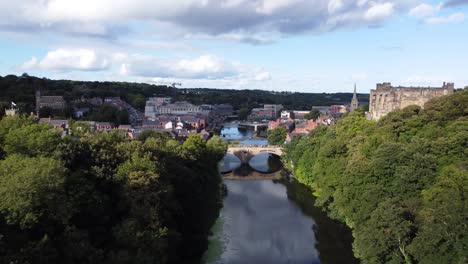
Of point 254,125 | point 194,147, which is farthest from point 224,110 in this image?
point 194,147

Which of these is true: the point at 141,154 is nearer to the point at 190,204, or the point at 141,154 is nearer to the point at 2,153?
the point at 190,204

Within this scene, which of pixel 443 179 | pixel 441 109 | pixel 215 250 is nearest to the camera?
pixel 443 179

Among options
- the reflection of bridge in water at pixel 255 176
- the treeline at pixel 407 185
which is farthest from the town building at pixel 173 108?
the treeline at pixel 407 185

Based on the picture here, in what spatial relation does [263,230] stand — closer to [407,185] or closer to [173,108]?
[407,185]

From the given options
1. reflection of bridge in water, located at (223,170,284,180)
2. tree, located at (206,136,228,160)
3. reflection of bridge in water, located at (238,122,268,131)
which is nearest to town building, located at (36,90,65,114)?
tree, located at (206,136,228,160)

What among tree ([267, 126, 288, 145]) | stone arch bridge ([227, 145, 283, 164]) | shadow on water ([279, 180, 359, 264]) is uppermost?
tree ([267, 126, 288, 145])

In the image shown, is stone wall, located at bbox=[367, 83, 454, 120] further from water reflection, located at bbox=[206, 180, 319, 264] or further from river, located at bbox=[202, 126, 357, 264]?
water reflection, located at bbox=[206, 180, 319, 264]

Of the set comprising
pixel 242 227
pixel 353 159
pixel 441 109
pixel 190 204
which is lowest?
pixel 242 227

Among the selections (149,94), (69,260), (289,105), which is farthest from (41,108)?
(289,105)
